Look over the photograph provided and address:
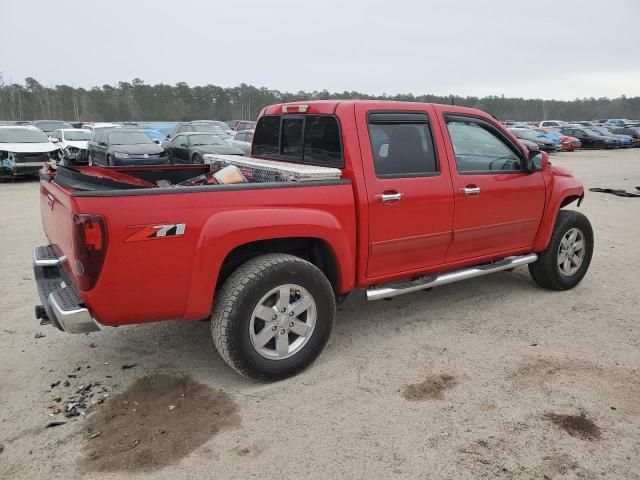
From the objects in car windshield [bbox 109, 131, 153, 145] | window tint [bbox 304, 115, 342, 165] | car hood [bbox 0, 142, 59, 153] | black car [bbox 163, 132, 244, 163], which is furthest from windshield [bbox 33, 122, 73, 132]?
window tint [bbox 304, 115, 342, 165]

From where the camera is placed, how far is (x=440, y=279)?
428 cm

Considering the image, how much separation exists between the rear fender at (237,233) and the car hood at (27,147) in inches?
547

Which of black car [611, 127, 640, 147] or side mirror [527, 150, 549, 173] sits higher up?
black car [611, 127, 640, 147]

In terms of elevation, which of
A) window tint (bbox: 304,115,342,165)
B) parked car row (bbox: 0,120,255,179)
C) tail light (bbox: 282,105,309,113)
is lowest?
parked car row (bbox: 0,120,255,179)

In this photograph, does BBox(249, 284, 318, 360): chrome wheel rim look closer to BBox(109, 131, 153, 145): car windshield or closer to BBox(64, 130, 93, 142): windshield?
BBox(109, 131, 153, 145): car windshield

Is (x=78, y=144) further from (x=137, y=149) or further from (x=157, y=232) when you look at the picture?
(x=157, y=232)

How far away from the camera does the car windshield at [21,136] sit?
15.2m

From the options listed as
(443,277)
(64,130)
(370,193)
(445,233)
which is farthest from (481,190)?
Answer: (64,130)

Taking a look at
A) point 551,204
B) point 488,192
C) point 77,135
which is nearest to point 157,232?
point 488,192

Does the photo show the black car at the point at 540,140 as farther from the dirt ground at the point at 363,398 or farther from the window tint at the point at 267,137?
the window tint at the point at 267,137

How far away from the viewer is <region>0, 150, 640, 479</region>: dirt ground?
2711 millimetres

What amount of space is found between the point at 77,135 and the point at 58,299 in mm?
18724

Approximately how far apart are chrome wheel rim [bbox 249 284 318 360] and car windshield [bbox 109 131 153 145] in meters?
13.7

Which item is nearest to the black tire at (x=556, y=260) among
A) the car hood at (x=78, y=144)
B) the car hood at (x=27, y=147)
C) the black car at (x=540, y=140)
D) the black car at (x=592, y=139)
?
the car hood at (x=27, y=147)
